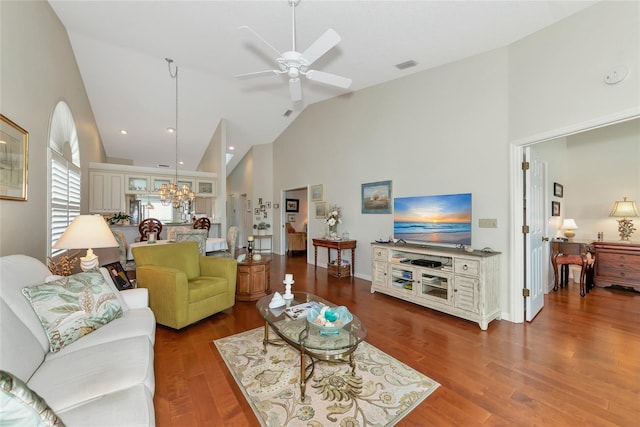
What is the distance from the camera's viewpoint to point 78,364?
140 cm

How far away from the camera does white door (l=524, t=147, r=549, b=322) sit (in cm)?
305

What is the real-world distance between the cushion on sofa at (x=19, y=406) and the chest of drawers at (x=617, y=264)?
636 centimetres

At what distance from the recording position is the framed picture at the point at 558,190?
14.2ft

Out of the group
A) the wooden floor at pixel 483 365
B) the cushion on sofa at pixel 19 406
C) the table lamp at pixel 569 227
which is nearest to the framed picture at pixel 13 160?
the wooden floor at pixel 483 365

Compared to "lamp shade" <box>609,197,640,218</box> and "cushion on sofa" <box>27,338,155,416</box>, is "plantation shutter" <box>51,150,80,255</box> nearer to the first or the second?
"cushion on sofa" <box>27,338,155,416</box>

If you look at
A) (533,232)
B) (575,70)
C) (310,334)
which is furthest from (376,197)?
(310,334)

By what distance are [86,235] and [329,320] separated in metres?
2.18

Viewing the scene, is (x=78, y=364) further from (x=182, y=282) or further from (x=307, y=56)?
(x=307, y=56)

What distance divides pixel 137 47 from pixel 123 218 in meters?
3.61

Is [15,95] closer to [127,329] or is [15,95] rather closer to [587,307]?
[127,329]

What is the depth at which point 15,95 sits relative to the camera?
2.18 metres

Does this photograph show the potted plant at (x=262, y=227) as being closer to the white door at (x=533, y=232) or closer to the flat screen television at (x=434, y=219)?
the flat screen television at (x=434, y=219)

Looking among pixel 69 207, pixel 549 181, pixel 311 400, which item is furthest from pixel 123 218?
pixel 549 181

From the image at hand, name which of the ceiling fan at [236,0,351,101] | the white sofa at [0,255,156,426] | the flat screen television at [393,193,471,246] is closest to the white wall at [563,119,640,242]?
the flat screen television at [393,193,471,246]
